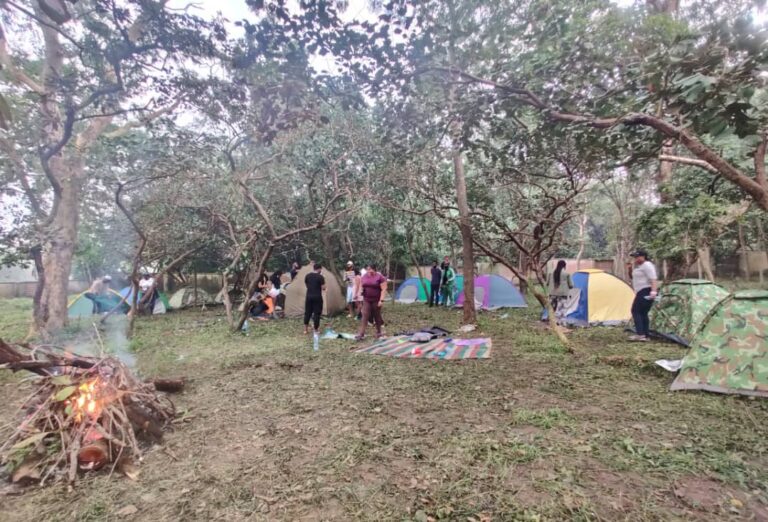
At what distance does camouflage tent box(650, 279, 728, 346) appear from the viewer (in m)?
6.19

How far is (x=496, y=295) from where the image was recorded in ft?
40.0

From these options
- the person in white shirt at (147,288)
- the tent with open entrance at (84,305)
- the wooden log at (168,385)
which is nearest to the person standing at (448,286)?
the person in white shirt at (147,288)

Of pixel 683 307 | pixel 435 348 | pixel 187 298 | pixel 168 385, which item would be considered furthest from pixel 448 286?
pixel 168 385

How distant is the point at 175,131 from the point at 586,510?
7.20 meters

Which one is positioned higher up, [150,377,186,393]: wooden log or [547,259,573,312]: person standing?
[547,259,573,312]: person standing

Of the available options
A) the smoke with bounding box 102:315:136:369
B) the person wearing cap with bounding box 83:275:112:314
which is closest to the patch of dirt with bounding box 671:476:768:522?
the smoke with bounding box 102:315:136:369

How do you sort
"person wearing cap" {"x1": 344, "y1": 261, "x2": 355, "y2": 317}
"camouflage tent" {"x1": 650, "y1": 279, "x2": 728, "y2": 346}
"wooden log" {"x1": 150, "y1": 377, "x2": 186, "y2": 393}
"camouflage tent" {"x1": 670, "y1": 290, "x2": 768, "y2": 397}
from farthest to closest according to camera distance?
1. "person wearing cap" {"x1": 344, "y1": 261, "x2": 355, "y2": 317}
2. "camouflage tent" {"x1": 650, "y1": 279, "x2": 728, "y2": 346}
3. "wooden log" {"x1": 150, "y1": 377, "x2": 186, "y2": 393}
4. "camouflage tent" {"x1": 670, "y1": 290, "x2": 768, "y2": 397}

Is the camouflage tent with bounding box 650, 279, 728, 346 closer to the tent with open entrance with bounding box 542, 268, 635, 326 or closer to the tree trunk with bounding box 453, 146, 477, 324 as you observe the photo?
the tent with open entrance with bounding box 542, 268, 635, 326

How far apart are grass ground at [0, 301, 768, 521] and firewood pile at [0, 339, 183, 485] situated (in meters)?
0.16

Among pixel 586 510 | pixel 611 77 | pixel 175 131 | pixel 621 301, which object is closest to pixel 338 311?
pixel 175 131

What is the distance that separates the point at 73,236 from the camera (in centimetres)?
854

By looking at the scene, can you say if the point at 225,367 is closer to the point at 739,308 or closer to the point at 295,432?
the point at 295,432

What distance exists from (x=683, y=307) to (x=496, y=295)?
19.4 feet

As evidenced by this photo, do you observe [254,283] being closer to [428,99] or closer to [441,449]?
[428,99]
